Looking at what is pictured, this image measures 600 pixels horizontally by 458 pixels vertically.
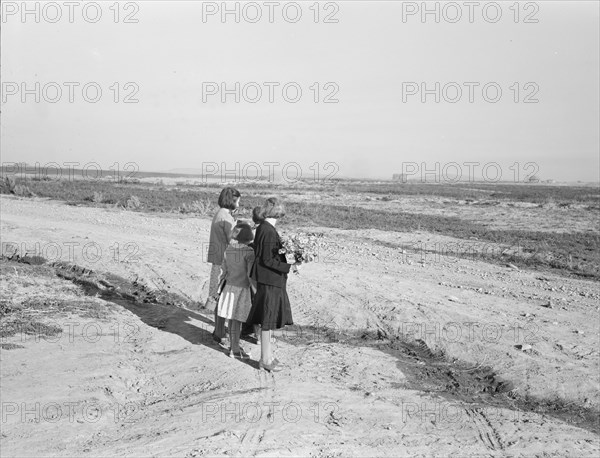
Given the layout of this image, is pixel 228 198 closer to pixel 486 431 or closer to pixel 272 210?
pixel 272 210

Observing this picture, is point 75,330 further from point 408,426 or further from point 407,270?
point 407,270

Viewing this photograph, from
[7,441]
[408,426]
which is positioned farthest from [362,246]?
[7,441]

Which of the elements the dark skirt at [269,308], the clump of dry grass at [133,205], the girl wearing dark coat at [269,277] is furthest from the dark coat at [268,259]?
the clump of dry grass at [133,205]

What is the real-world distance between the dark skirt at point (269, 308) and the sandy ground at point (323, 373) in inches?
26.1

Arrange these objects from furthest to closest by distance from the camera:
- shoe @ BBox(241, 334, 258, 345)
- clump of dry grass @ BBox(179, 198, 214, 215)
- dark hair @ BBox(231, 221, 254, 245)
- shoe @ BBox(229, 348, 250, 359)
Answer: clump of dry grass @ BBox(179, 198, 214, 215), shoe @ BBox(241, 334, 258, 345), shoe @ BBox(229, 348, 250, 359), dark hair @ BBox(231, 221, 254, 245)

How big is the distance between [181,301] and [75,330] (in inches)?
86.8

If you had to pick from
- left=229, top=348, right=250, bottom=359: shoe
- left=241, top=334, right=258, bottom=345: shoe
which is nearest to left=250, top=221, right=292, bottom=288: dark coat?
left=229, top=348, right=250, bottom=359: shoe

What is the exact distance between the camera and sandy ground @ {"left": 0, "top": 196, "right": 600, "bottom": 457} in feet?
19.4

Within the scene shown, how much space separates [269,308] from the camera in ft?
23.3

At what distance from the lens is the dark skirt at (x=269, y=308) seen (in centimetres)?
710

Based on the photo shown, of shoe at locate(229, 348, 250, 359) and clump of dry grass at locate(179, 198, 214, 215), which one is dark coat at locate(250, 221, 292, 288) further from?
clump of dry grass at locate(179, 198, 214, 215)

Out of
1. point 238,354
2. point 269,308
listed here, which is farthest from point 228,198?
point 238,354

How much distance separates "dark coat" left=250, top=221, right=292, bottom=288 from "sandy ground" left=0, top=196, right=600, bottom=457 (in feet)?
3.90

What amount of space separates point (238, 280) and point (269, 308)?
2.48 feet
